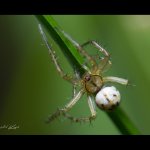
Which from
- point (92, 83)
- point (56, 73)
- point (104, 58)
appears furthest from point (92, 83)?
point (56, 73)

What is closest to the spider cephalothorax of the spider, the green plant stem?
the spider

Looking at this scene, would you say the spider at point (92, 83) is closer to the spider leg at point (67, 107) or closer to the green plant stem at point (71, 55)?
the spider leg at point (67, 107)

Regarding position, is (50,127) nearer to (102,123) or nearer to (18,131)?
(18,131)

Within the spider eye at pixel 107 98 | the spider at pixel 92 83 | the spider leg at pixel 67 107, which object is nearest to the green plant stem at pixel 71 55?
the spider eye at pixel 107 98

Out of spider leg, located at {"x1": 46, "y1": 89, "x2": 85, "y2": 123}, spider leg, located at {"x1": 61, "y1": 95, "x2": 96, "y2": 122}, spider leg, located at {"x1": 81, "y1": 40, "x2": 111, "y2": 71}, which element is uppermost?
spider leg, located at {"x1": 81, "y1": 40, "x2": 111, "y2": 71}

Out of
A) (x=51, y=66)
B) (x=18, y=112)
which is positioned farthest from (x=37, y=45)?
(x=18, y=112)

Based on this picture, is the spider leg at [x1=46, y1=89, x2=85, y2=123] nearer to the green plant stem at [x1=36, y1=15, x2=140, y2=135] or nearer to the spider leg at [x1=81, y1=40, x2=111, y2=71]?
the spider leg at [x1=81, y1=40, x2=111, y2=71]

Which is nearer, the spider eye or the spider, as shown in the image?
the spider eye
